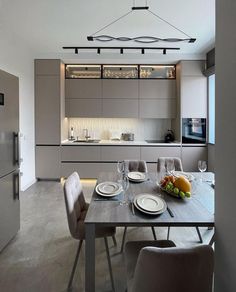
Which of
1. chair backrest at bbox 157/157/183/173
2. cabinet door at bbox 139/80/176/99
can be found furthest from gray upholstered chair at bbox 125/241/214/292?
cabinet door at bbox 139/80/176/99

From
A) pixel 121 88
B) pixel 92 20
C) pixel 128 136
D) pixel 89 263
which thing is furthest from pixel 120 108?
pixel 89 263

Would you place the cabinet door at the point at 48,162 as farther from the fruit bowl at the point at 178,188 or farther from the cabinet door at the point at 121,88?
the fruit bowl at the point at 178,188

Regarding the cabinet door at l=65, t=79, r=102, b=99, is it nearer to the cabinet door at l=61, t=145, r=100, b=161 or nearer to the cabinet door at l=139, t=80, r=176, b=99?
the cabinet door at l=139, t=80, r=176, b=99

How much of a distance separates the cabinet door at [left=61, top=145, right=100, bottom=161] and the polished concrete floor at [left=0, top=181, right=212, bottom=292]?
1796mm

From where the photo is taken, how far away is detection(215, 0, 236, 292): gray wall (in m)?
1.10

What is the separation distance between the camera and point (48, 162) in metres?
5.42

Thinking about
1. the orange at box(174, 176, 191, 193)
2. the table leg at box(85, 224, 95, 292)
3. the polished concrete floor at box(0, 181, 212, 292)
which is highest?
the orange at box(174, 176, 191, 193)

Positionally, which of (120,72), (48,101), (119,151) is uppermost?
(120,72)

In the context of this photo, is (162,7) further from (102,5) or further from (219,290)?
(219,290)

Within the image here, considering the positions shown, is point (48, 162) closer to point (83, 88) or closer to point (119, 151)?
point (119, 151)

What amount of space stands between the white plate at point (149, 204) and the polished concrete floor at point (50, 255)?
2.48 feet

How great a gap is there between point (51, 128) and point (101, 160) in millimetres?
1314

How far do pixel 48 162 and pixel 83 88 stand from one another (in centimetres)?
185

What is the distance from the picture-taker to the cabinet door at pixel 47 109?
17.4 ft
